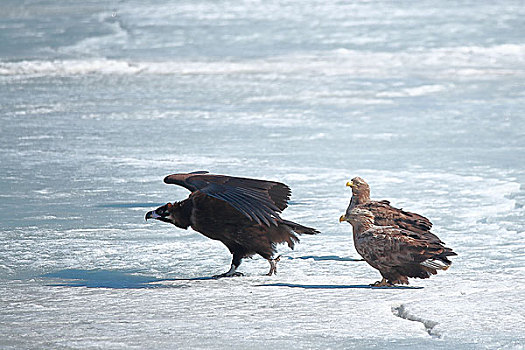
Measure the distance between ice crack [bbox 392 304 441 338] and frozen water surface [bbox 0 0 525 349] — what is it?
10mm

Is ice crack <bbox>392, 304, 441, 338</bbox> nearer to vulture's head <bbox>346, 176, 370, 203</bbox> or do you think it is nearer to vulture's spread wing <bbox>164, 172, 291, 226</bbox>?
vulture's spread wing <bbox>164, 172, 291, 226</bbox>

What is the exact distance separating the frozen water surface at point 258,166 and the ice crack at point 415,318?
Result: 0.01 m

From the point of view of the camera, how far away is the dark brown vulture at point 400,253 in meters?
4.73

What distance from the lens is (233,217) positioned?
520cm

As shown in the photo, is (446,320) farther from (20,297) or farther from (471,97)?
(471,97)

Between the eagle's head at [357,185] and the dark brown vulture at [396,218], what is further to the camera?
the eagle's head at [357,185]

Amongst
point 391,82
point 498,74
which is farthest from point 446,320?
point 498,74

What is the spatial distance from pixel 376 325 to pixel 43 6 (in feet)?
70.5

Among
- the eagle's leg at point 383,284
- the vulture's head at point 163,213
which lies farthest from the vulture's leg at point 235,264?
the eagle's leg at point 383,284

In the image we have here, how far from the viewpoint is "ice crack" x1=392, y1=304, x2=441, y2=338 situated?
3.89 m

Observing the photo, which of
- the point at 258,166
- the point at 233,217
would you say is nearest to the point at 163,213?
the point at 233,217

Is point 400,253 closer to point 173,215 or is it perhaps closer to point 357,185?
point 357,185

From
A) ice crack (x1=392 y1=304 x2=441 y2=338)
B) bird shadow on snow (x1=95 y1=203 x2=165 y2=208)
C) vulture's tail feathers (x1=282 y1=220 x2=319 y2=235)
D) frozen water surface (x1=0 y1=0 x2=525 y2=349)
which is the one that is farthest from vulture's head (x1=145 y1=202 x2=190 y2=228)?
bird shadow on snow (x1=95 y1=203 x2=165 y2=208)

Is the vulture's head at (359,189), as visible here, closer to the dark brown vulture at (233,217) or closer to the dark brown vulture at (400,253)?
the dark brown vulture at (233,217)
